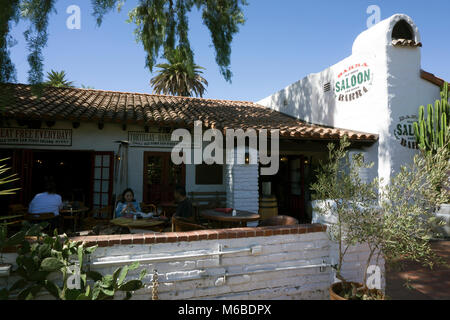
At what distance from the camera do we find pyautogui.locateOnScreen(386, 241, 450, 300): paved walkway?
3.77 meters

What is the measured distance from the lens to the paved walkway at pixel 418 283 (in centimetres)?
377

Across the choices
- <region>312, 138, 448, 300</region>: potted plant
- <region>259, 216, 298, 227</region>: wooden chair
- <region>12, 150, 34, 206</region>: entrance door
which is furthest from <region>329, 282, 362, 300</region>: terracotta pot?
<region>12, 150, 34, 206</region>: entrance door

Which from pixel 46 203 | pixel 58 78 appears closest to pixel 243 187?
pixel 46 203

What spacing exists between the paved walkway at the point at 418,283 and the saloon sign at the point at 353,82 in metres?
5.31

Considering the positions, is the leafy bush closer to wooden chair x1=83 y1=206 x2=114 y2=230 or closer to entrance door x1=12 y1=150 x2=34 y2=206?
wooden chair x1=83 y1=206 x2=114 y2=230

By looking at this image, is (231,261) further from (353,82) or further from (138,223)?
(353,82)

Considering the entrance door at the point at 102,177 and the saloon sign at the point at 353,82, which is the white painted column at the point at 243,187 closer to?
the entrance door at the point at 102,177

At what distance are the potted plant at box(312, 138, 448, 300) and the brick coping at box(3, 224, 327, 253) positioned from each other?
1.49ft

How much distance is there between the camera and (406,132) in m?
7.94

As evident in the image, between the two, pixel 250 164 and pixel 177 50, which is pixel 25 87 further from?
pixel 250 164

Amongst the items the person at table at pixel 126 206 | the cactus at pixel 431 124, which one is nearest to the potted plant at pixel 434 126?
the cactus at pixel 431 124
